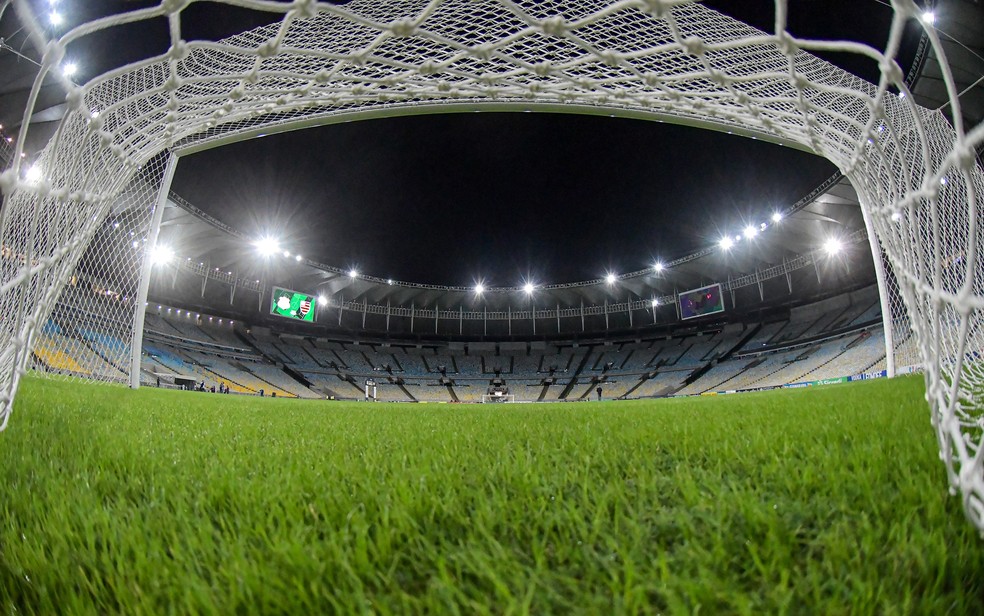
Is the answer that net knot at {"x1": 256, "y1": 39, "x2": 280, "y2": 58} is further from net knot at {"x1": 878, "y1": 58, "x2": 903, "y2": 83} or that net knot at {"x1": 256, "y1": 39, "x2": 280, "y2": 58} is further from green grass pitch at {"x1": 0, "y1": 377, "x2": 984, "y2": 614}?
net knot at {"x1": 878, "y1": 58, "x2": 903, "y2": 83}

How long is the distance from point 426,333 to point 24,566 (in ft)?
131

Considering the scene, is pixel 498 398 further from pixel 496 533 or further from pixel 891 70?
pixel 891 70

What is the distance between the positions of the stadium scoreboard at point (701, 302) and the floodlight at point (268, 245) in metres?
31.2

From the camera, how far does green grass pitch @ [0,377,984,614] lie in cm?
73

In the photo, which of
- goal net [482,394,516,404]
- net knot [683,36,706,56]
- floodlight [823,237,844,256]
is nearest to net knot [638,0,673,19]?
net knot [683,36,706,56]

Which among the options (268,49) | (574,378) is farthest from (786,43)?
(574,378)

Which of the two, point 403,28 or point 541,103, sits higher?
point 541,103

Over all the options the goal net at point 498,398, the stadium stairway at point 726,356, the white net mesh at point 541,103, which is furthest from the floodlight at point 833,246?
the white net mesh at point 541,103

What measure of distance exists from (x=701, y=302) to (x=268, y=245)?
32.6 metres

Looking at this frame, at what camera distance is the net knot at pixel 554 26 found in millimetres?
1750

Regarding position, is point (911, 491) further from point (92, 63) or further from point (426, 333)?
point (426, 333)

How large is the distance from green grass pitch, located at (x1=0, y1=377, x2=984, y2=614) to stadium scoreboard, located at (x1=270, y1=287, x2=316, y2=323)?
1353 inches

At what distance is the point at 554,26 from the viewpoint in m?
1.75

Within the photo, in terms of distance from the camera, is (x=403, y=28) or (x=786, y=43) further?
(x=403, y=28)
